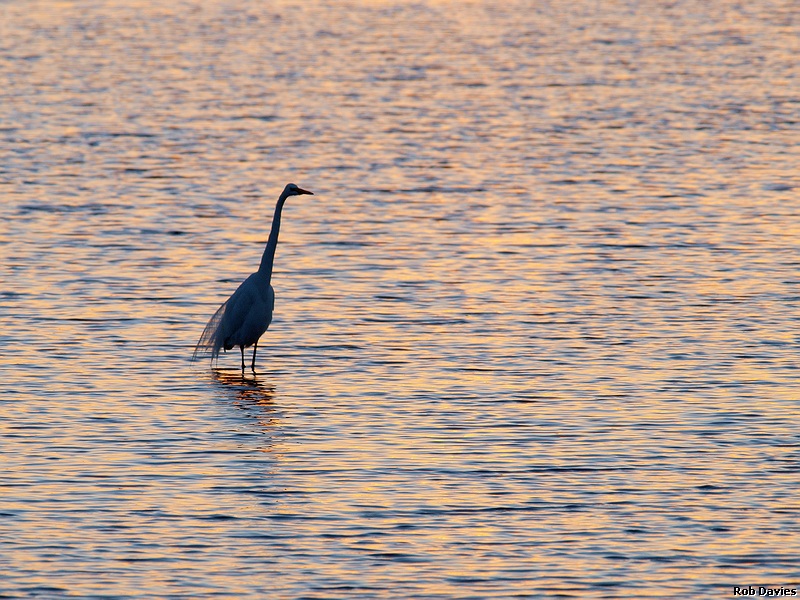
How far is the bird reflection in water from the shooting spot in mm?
14766

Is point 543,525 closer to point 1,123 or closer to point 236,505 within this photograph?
point 236,505

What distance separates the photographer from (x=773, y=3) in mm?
67625

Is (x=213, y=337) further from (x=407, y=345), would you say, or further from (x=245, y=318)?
(x=407, y=345)

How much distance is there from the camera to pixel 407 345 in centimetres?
1736

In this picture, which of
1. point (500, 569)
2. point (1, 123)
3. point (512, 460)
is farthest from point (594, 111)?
point (500, 569)

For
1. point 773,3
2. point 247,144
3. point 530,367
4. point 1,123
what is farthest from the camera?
point 773,3

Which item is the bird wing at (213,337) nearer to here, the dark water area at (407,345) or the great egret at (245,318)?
the great egret at (245,318)

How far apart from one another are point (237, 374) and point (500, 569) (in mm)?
6585

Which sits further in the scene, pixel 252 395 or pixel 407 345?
pixel 407 345

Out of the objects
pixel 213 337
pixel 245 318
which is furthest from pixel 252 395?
pixel 213 337

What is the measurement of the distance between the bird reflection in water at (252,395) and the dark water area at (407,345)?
7cm

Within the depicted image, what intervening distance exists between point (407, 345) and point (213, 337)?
210 cm

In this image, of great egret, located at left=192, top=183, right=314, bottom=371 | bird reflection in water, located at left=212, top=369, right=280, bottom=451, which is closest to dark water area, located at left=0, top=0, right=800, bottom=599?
bird reflection in water, located at left=212, top=369, right=280, bottom=451

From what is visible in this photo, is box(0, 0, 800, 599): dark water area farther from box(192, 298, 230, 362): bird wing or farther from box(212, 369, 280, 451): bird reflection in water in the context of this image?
box(192, 298, 230, 362): bird wing
